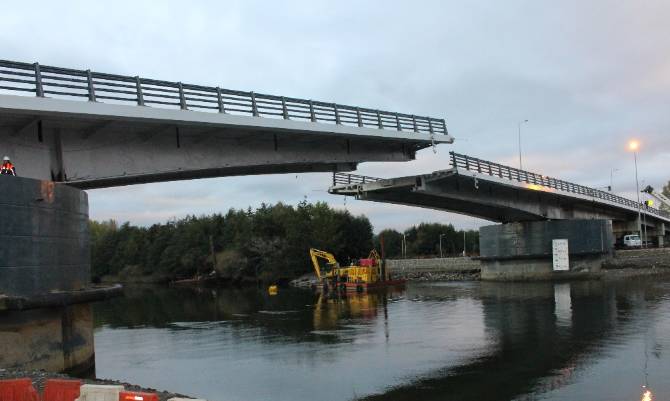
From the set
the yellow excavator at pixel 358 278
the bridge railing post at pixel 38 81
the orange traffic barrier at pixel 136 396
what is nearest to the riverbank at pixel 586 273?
the yellow excavator at pixel 358 278

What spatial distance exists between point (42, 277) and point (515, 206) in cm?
4655

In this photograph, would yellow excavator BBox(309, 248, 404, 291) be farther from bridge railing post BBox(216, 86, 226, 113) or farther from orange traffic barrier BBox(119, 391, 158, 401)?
orange traffic barrier BBox(119, 391, 158, 401)

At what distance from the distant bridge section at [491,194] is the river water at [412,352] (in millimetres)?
9702

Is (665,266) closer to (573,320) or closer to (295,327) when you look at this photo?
(573,320)

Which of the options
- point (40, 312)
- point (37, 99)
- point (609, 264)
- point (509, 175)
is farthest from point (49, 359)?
point (609, 264)

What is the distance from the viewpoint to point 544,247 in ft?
203

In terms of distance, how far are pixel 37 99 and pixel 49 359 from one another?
306 inches

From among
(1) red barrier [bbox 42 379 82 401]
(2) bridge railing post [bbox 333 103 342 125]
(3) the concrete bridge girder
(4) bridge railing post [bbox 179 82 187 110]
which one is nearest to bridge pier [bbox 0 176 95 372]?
(3) the concrete bridge girder

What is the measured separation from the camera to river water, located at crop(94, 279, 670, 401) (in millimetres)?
16000

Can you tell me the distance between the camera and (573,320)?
94.4 ft

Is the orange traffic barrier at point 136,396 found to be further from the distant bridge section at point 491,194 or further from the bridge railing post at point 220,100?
the distant bridge section at point 491,194

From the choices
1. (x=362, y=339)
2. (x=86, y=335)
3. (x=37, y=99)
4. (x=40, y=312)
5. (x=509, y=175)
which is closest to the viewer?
(x=40, y=312)

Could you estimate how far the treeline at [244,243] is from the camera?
344 ft

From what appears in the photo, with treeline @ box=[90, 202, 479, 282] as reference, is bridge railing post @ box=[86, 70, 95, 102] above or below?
above
